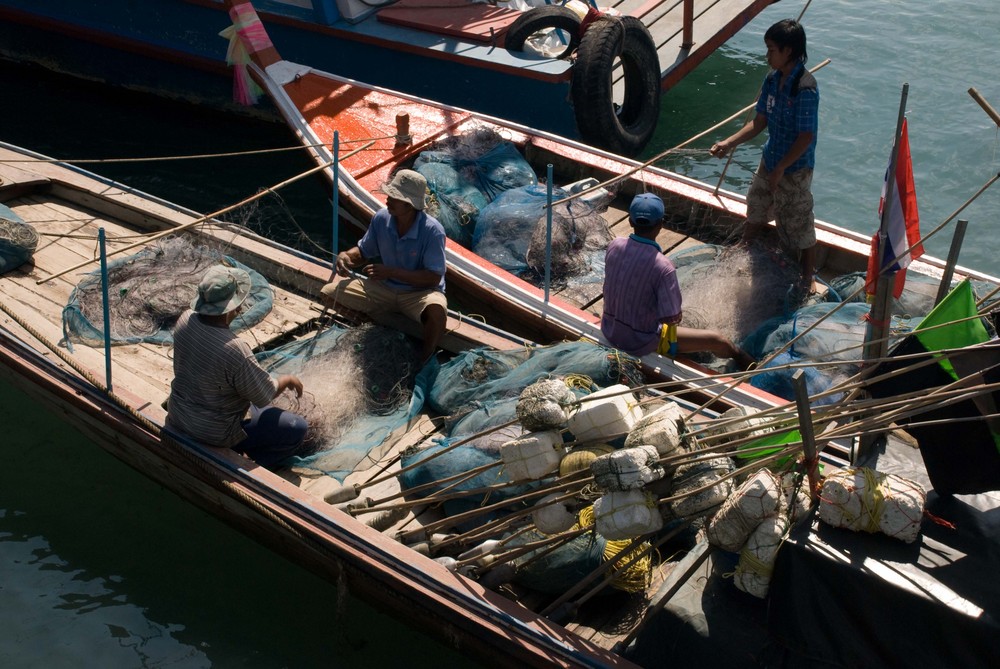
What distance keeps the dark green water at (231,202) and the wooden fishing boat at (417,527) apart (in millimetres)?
530

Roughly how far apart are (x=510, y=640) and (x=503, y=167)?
190 inches

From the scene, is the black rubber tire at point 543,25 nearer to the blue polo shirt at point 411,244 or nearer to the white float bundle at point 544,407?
the blue polo shirt at point 411,244

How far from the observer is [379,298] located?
20.5ft

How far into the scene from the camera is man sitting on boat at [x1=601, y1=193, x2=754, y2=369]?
5.64 meters

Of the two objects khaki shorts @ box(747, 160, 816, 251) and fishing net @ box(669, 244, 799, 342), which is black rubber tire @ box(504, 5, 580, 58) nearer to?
khaki shorts @ box(747, 160, 816, 251)

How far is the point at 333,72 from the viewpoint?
1054cm

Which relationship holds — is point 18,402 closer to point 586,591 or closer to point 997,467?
point 586,591

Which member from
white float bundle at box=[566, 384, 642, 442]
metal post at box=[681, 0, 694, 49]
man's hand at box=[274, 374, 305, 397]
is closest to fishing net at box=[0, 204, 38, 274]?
man's hand at box=[274, 374, 305, 397]

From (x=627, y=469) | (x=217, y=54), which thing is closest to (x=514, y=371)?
(x=627, y=469)

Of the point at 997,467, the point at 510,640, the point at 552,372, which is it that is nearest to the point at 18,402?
the point at 552,372

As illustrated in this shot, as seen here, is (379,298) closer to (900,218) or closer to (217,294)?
(217,294)

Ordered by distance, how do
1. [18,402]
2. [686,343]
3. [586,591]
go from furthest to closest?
[18,402], [686,343], [586,591]

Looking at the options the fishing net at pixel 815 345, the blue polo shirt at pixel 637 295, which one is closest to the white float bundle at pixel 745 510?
the fishing net at pixel 815 345

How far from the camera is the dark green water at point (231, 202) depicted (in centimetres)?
551
